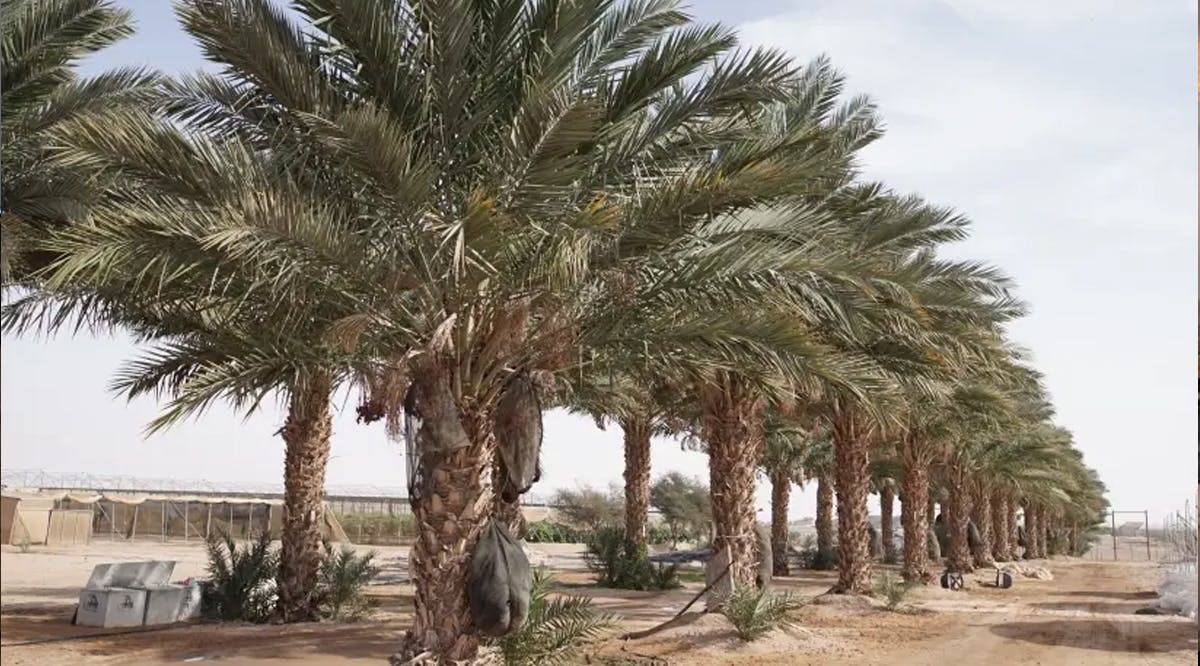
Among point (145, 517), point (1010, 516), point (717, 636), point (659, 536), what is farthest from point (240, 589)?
point (659, 536)

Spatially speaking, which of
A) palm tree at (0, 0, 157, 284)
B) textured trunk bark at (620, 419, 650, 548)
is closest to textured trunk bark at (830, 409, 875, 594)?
textured trunk bark at (620, 419, 650, 548)

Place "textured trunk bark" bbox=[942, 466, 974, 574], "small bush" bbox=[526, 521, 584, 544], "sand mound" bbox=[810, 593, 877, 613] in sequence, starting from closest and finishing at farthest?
"sand mound" bbox=[810, 593, 877, 613]
"textured trunk bark" bbox=[942, 466, 974, 574]
"small bush" bbox=[526, 521, 584, 544]

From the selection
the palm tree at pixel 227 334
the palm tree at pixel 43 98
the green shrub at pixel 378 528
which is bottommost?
the green shrub at pixel 378 528

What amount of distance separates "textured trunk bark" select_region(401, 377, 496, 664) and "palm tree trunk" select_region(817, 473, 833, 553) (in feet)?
102

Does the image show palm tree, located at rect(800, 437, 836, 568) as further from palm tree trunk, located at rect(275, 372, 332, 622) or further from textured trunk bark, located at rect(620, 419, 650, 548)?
palm tree trunk, located at rect(275, 372, 332, 622)

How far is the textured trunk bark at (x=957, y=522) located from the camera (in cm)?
3352

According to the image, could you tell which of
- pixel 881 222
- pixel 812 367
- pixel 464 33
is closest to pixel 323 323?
pixel 464 33

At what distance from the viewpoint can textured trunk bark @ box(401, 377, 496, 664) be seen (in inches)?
372

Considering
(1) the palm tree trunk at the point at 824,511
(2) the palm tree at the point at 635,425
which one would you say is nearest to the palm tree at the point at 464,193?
(2) the palm tree at the point at 635,425

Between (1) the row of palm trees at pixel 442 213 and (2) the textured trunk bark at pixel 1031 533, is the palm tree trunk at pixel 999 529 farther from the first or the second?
(1) the row of palm trees at pixel 442 213

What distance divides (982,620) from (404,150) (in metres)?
16.3

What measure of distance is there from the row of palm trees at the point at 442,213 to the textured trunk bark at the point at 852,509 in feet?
32.7

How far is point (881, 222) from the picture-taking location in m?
15.8

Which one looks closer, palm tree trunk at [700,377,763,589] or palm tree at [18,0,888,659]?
palm tree at [18,0,888,659]
